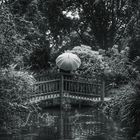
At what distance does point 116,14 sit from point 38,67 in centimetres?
1137

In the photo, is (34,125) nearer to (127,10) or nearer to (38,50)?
(38,50)

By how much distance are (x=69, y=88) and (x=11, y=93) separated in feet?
27.0

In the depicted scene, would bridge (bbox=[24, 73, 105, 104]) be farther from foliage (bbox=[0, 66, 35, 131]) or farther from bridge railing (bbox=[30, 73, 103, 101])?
foliage (bbox=[0, 66, 35, 131])

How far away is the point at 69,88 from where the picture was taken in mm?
21891

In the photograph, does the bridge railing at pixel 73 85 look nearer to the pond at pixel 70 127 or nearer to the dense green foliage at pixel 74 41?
the pond at pixel 70 127

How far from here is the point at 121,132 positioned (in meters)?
14.9

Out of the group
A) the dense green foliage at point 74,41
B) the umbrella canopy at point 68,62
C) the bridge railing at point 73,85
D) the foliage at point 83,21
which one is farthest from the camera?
the foliage at point 83,21

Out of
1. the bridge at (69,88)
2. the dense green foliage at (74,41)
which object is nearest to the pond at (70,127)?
the dense green foliage at (74,41)

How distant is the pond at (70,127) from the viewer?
14.4m

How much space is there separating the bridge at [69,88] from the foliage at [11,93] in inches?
260

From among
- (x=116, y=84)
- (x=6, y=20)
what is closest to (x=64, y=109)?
(x=116, y=84)

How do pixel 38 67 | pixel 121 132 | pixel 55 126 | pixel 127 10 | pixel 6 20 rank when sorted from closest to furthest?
pixel 6 20 < pixel 121 132 < pixel 55 126 < pixel 38 67 < pixel 127 10

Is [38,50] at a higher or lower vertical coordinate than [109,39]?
lower

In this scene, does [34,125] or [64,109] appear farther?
[64,109]
